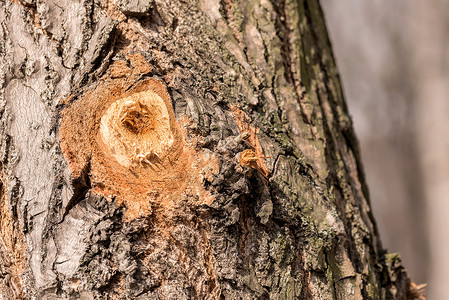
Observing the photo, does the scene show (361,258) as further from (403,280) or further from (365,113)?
(365,113)

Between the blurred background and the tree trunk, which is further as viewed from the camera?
the blurred background

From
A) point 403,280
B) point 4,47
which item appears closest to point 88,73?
point 4,47

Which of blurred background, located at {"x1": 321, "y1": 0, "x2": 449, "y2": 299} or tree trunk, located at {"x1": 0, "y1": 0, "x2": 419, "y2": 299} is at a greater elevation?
blurred background, located at {"x1": 321, "y1": 0, "x2": 449, "y2": 299}

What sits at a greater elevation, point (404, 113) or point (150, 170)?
point (404, 113)

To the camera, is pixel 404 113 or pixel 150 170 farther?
pixel 404 113
